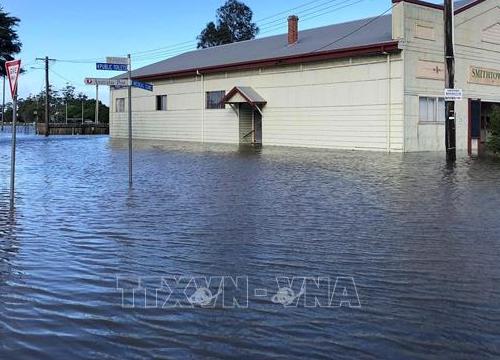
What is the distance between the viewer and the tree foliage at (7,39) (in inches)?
1843

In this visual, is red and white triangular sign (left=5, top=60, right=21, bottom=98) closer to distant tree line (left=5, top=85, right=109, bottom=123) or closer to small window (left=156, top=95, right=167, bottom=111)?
small window (left=156, top=95, right=167, bottom=111)

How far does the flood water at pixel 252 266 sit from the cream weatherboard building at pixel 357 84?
14.7 meters

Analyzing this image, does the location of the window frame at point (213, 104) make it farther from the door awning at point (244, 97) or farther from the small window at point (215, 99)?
the door awning at point (244, 97)

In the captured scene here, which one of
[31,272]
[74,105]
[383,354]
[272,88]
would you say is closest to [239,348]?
[383,354]

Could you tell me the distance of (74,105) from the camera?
12112 centimetres

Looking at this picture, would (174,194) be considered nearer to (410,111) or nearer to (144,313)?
(144,313)

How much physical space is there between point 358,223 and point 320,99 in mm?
22565

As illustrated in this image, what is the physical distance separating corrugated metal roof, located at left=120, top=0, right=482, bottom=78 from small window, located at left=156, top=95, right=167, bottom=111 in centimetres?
162

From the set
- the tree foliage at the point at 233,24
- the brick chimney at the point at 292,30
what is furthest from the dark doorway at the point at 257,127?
the tree foliage at the point at 233,24

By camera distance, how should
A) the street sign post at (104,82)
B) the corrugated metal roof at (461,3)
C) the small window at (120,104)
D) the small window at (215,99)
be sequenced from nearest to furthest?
the street sign post at (104,82), the corrugated metal roof at (461,3), the small window at (215,99), the small window at (120,104)

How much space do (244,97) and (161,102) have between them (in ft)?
35.7

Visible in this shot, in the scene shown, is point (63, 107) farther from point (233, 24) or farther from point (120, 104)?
point (120, 104)

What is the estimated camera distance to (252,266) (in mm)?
6398

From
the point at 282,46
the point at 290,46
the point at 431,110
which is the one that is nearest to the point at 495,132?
the point at 431,110
